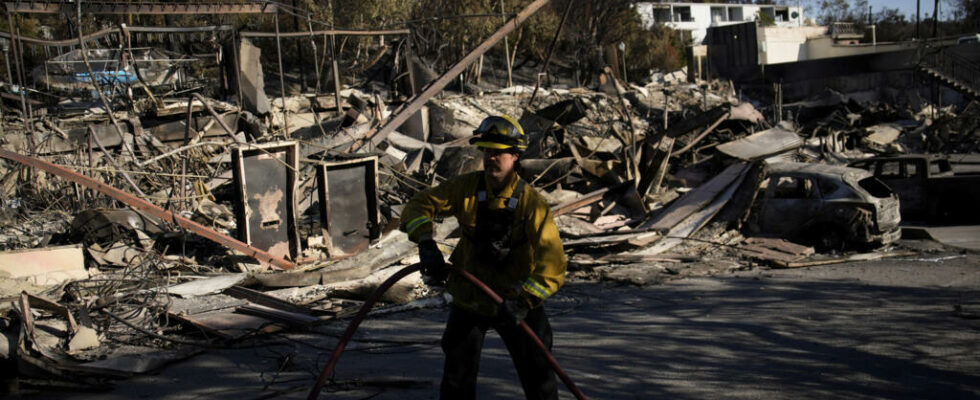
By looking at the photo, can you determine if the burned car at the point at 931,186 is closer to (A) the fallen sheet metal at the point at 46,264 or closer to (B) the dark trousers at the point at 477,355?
(B) the dark trousers at the point at 477,355

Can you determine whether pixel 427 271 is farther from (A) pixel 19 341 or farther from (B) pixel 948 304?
(B) pixel 948 304

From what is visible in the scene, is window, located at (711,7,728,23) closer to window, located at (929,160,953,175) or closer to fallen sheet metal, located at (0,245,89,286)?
window, located at (929,160,953,175)

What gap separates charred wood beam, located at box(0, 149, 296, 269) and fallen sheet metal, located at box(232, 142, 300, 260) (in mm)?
290

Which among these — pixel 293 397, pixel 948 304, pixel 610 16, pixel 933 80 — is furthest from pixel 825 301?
pixel 610 16

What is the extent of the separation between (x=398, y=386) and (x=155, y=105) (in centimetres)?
1447

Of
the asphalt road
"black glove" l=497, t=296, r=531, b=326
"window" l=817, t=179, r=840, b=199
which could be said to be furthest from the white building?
"black glove" l=497, t=296, r=531, b=326

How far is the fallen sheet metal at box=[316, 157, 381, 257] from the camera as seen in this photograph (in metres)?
10.7

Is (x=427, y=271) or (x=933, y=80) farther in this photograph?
(x=933, y=80)

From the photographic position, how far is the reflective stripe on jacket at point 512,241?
364 cm

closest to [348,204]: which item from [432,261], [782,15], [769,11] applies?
[432,261]

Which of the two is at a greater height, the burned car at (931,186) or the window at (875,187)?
the window at (875,187)

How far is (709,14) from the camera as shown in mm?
72562

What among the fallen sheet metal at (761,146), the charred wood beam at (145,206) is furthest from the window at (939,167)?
the charred wood beam at (145,206)

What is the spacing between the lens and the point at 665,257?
10906 mm
